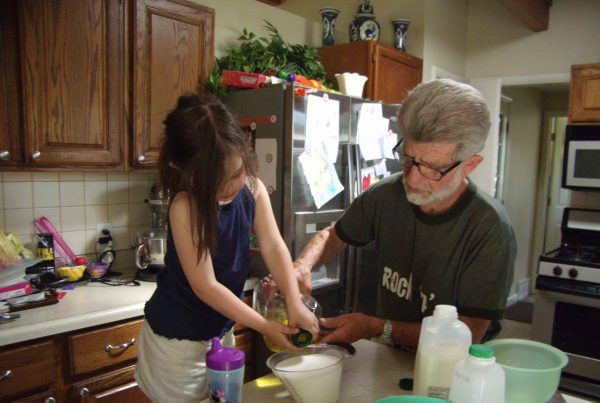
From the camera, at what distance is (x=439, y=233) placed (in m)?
1.29

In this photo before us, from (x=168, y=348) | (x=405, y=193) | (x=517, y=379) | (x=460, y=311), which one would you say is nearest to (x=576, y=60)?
(x=405, y=193)

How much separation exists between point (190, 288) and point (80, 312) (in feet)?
2.11

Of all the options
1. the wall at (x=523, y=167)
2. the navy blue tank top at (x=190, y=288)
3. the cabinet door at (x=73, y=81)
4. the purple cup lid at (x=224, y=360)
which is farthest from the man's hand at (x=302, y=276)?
the wall at (x=523, y=167)

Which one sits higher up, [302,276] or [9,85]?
[9,85]

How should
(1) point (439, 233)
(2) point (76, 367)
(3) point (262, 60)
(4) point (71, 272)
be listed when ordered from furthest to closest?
(3) point (262, 60) → (4) point (71, 272) → (2) point (76, 367) → (1) point (439, 233)

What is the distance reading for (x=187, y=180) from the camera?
3.69 feet

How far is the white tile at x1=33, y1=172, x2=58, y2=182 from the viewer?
6.79 ft

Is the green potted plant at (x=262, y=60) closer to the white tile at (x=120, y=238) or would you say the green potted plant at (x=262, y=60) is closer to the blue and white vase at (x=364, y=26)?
the blue and white vase at (x=364, y=26)

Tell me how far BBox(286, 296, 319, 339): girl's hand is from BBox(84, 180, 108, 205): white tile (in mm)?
1442

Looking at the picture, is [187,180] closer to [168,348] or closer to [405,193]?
[168,348]

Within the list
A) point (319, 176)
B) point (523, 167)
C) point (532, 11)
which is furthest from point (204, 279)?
point (523, 167)

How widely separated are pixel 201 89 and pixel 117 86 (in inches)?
17.4

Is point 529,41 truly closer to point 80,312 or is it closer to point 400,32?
point 400,32

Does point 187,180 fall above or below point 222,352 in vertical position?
above
